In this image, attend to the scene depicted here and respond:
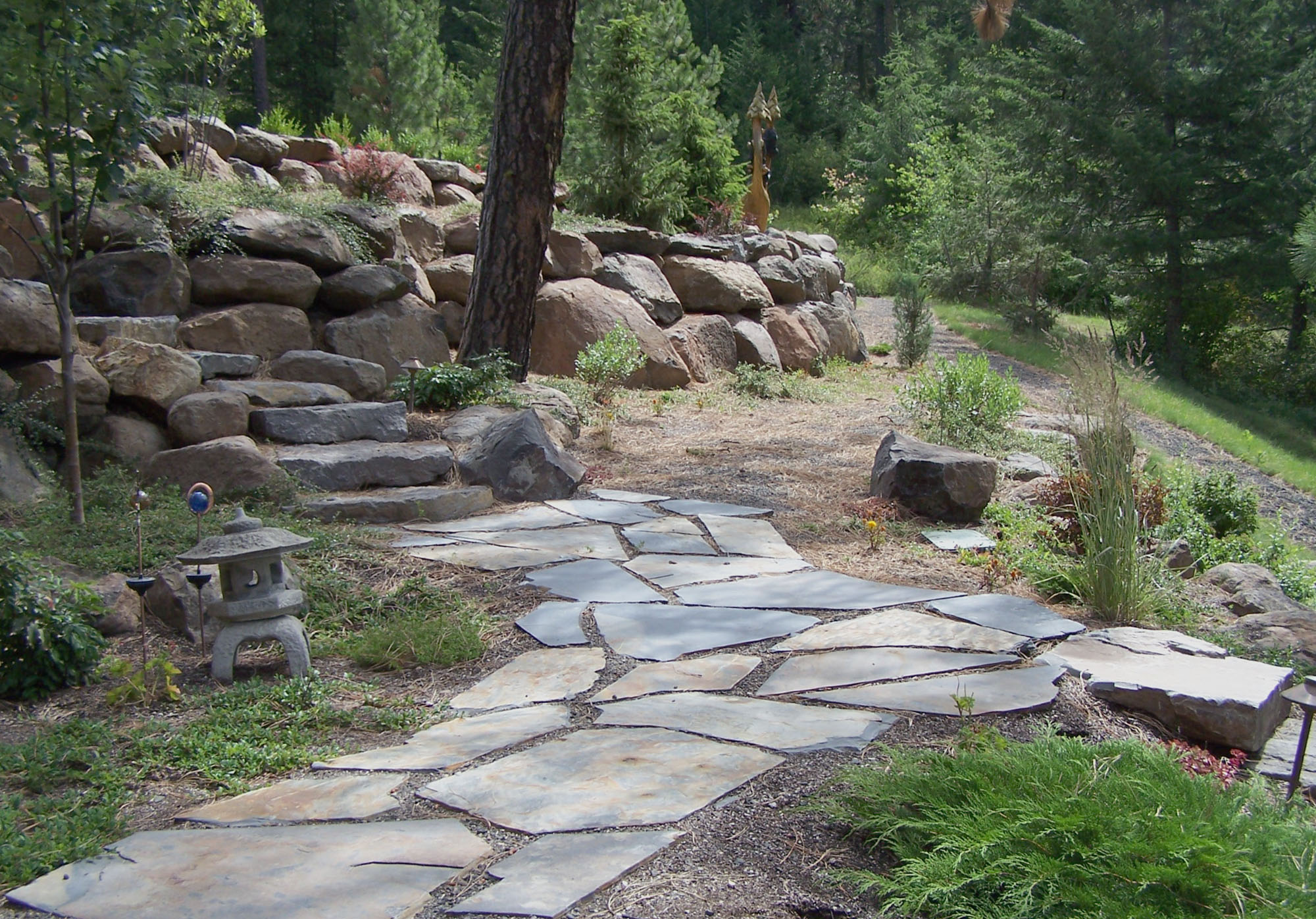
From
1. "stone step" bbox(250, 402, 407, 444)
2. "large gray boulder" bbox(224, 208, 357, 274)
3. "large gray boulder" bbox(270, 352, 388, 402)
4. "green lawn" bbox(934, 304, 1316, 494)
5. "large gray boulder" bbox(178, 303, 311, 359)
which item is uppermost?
"large gray boulder" bbox(224, 208, 357, 274)

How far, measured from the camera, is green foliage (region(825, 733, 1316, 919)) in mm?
1729

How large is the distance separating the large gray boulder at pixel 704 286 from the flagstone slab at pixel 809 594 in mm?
6267

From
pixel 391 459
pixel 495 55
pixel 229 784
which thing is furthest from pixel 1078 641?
pixel 495 55

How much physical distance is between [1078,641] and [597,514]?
243 centimetres

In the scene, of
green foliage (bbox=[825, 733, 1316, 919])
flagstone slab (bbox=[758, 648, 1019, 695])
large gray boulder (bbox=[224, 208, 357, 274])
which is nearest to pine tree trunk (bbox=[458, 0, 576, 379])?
large gray boulder (bbox=[224, 208, 357, 274])

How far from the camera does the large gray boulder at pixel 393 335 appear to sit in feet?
22.1

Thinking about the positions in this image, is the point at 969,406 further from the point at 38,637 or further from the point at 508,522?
the point at 38,637

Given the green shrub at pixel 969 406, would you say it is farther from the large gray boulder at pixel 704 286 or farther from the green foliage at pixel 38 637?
the green foliage at pixel 38 637

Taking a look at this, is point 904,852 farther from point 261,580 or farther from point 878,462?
point 878,462

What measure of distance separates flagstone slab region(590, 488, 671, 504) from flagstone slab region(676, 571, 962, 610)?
137 centimetres

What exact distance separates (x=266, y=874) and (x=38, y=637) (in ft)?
4.53

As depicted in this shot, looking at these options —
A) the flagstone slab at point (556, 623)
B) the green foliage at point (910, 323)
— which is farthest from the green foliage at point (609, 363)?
the flagstone slab at point (556, 623)

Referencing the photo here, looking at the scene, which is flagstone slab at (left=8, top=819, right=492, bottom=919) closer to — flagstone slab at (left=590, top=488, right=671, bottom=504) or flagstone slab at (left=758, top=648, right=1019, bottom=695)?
flagstone slab at (left=758, top=648, right=1019, bottom=695)

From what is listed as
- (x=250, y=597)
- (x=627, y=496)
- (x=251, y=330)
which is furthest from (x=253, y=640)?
(x=251, y=330)
